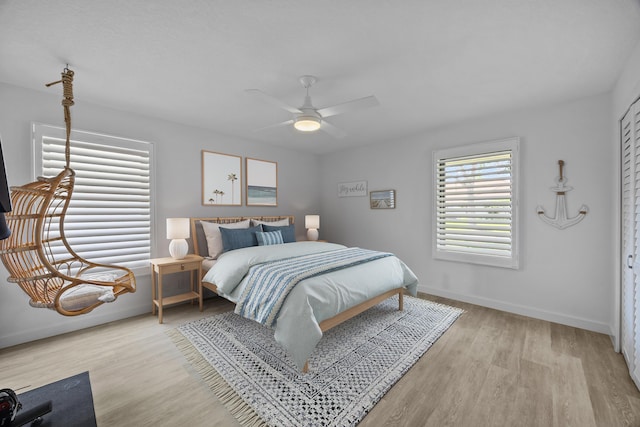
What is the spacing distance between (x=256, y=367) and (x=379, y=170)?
369cm

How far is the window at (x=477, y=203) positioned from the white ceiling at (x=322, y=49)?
73cm

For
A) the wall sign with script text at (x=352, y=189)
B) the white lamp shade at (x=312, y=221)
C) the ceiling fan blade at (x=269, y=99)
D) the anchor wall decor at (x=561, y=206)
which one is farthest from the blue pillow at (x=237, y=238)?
the anchor wall decor at (x=561, y=206)

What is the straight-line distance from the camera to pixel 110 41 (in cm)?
205

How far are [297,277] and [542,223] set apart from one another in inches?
120

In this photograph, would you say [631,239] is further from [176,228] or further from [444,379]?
[176,228]

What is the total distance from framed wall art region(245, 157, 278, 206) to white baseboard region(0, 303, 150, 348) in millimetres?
2226

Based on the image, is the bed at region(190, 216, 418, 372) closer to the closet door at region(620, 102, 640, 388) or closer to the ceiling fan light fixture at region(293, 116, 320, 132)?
the ceiling fan light fixture at region(293, 116, 320, 132)

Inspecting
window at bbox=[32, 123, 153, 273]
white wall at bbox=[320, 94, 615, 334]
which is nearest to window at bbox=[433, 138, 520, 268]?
white wall at bbox=[320, 94, 615, 334]

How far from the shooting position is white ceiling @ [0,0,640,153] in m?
1.74

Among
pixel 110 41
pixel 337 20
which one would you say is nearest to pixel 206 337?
pixel 110 41

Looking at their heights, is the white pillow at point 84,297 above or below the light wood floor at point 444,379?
above

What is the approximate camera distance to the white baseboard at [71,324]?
2803mm

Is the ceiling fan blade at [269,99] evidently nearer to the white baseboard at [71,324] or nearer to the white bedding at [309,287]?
the white bedding at [309,287]

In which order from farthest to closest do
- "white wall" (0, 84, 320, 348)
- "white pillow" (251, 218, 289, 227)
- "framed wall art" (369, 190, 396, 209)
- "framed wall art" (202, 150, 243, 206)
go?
"framed wall art" (369, 190, 396, 209)
"white pillow" (251, 218, 289, 227)
"framed wall art" (202, 150, 243, 206)
"white wall" (0, 84, 320, 348)
